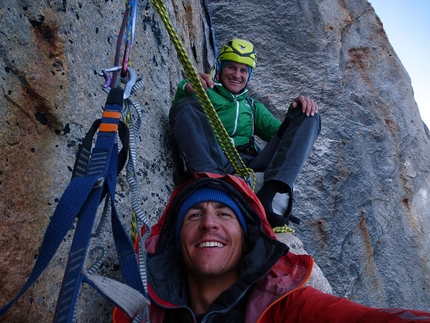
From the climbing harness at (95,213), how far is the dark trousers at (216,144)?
4.64 ft

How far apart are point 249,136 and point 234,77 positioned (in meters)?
0.67

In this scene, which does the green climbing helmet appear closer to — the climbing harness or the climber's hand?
the climber's hand

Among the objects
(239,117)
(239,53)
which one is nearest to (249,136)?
(239,117)

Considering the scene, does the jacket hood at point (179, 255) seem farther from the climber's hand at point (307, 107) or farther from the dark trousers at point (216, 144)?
the climber's hand at point (307, 107)

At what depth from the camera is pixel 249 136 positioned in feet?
12.6

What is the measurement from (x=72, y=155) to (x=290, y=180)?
5.79 ft

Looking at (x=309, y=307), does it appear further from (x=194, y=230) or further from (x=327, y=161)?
(x=327, y=161)

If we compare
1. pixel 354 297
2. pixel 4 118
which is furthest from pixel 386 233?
pixel 4 118

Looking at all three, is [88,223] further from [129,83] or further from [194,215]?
[194,215]

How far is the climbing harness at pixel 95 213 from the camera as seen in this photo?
3.58ft

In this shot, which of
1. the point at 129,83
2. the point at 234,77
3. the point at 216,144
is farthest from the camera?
the point at 234,77

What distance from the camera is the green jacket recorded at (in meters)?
3.71

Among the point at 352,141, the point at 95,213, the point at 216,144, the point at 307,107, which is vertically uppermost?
the point at 307,107

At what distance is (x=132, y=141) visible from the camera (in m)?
1.62
